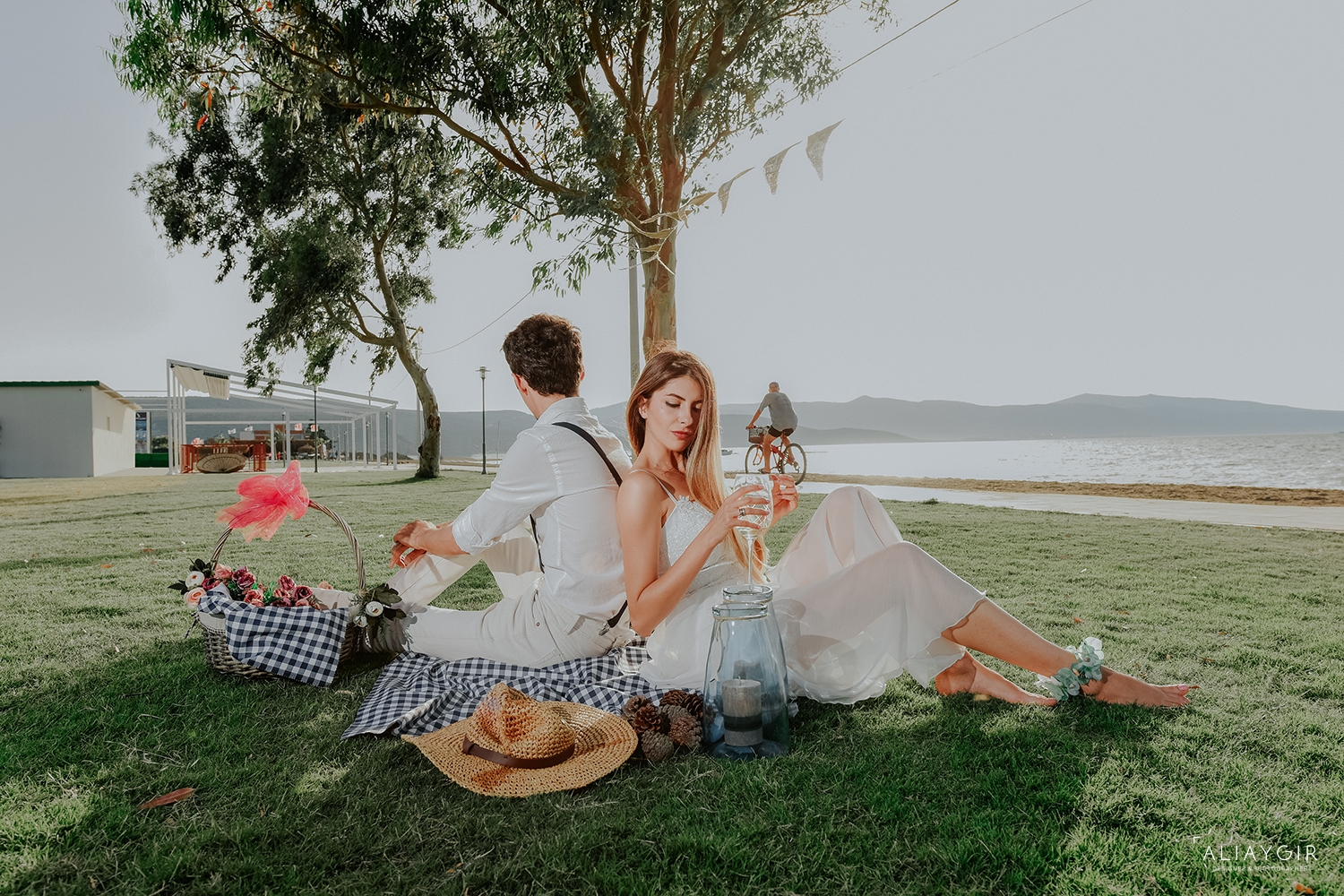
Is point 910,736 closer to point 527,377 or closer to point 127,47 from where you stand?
point 527,377

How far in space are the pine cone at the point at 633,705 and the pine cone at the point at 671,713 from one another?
0.04 meters

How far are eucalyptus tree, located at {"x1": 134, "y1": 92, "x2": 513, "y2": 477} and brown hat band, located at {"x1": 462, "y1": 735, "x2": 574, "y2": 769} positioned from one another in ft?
42.9

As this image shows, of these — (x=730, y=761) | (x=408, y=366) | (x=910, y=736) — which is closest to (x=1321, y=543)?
(x=910, y=736)

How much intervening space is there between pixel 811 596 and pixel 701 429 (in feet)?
1.94

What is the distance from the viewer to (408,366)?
16234 mm

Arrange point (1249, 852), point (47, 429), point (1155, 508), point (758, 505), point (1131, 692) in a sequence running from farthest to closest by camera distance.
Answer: point (47, 429) → point (1155, 508) → point (1131, 692) → point (758, 505) → point (1249, 852)

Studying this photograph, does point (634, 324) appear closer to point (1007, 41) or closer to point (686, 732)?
point (1007, 41)

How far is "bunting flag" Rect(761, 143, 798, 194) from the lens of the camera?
3.47 meters

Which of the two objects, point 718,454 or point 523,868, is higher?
point 718,454

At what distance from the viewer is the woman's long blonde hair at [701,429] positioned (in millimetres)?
2340

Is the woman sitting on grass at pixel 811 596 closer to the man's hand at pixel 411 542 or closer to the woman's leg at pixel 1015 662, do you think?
the woman's leg at pixel 1015 662

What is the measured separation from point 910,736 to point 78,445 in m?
26.3

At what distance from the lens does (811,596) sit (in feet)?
7.61

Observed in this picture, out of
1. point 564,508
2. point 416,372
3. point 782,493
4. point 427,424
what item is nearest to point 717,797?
point 782,493
